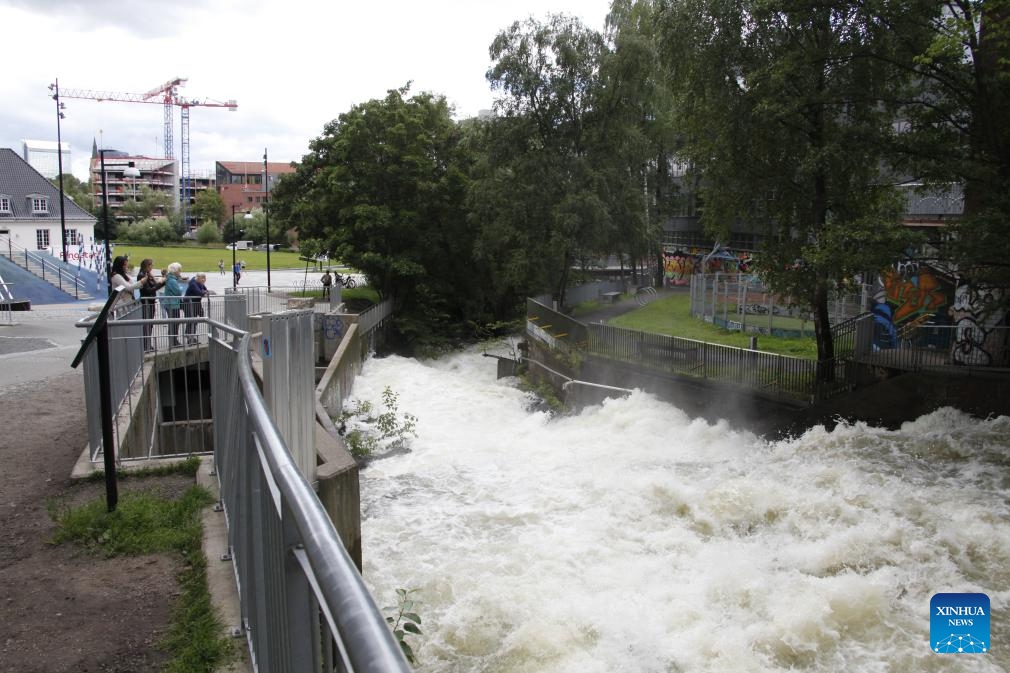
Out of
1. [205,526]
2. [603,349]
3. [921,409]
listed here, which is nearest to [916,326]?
[921,409]

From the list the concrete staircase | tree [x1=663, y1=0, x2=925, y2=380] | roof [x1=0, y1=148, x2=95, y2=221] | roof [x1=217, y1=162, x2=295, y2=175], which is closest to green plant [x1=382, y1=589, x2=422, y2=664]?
tree [x1=663, y1=0, x2=925, y2=380]

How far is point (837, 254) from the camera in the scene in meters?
15.0

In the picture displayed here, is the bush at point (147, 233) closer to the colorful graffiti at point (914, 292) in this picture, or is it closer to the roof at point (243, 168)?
the roof at point (243, 168)

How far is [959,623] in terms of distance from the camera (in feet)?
28.9

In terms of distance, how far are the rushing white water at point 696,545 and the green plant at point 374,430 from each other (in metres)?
0.51

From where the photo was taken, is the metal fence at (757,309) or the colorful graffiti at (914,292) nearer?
the colorful graffiti at (914,292)

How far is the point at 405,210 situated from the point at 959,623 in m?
31.3

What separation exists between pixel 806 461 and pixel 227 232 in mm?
100623

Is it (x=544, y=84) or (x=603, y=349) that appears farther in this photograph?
(x=544, y=84)

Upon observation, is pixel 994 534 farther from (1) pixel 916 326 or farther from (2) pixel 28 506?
(2) pixel 28 506

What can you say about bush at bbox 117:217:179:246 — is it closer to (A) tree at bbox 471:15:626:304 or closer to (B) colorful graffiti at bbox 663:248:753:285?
(B) colorful graffiti at bbox 663:248:753:285

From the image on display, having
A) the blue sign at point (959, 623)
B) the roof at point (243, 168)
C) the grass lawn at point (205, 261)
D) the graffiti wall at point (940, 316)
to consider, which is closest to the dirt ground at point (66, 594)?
the blue sign at point (959, 623)

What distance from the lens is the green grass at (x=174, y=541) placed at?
399 cm

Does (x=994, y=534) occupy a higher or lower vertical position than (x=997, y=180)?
lower
